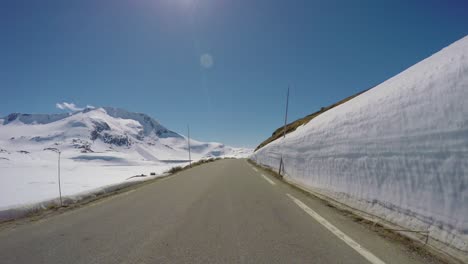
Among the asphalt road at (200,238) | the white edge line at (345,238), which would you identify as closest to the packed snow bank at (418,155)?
the asphalt road at (200,238)

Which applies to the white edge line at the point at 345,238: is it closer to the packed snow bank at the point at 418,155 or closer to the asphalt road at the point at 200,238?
the asphalt road at the point at 200,238

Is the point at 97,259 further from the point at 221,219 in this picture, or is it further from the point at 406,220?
the point at 406,220

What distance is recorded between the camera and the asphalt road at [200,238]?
8.67ft

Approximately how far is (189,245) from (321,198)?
16.3 ft

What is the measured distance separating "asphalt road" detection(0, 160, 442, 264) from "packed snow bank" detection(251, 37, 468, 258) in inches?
23.5

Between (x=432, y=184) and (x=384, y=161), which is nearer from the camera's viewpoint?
(x=432, y=184)

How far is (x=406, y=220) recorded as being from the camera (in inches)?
138

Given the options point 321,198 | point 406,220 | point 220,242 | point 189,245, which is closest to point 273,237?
point 220,242

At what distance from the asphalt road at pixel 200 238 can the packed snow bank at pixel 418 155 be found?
60 centimetres

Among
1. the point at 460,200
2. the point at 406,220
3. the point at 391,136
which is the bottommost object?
the point at 406,220

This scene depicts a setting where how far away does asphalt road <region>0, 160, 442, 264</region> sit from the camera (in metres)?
2.64

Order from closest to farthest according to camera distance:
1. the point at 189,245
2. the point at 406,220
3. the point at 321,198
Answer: the point at 189,245 < the point at 406,220 < the point at 321,198

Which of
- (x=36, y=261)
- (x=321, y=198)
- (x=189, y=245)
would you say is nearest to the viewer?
(x=36, y=261)

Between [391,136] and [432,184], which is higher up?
[391,136]
